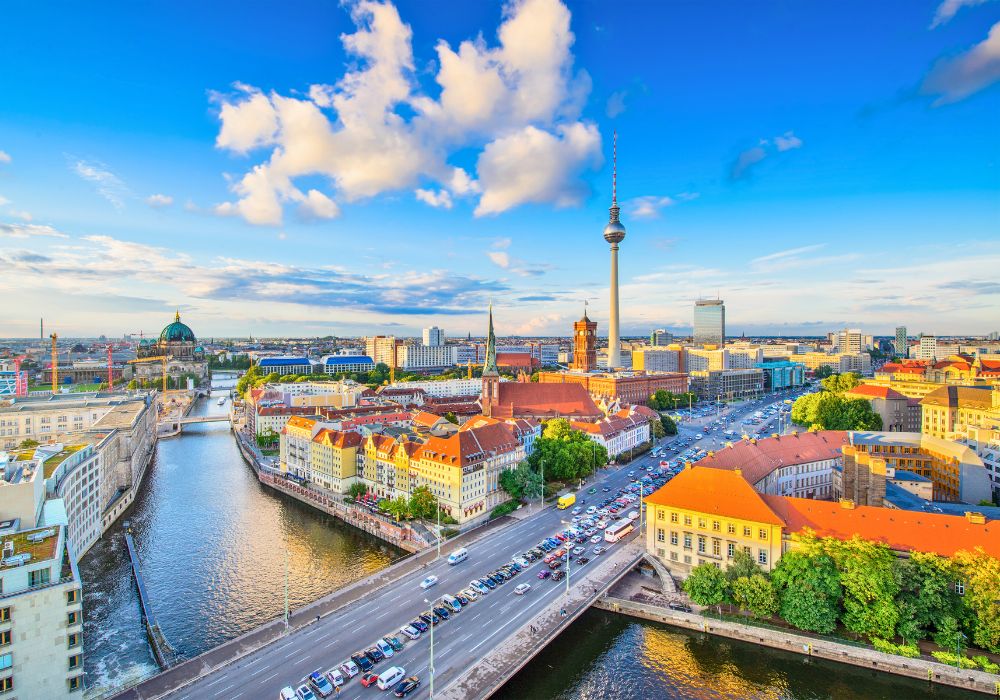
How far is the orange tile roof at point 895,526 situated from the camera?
3031 centimetres

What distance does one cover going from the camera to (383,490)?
57156 millimetres

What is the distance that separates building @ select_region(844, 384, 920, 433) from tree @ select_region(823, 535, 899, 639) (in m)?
69.4

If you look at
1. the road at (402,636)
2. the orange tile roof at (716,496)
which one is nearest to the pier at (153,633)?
the road at (402,636)

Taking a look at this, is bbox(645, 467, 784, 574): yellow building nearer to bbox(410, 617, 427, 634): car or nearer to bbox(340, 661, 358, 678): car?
bbox(410, 617, 427, 634): car

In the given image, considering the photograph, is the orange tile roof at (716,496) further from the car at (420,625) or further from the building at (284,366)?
the building at (284,366)

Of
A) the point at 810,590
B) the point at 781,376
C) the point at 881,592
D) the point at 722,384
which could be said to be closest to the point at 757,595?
the point at 810,590

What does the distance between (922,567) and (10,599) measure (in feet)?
151

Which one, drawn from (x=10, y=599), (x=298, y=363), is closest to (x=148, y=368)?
(x=298, y=363)

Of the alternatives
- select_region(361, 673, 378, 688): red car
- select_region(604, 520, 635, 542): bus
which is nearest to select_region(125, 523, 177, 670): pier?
select_region(361, 673, 378, 688): red car

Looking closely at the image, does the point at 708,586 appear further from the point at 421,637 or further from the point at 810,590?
the point at 421,637

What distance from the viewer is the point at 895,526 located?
107 ft

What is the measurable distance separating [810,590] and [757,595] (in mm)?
2992

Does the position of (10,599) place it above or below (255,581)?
above

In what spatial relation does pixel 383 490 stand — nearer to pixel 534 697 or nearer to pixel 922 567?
A: pixel 534 697
